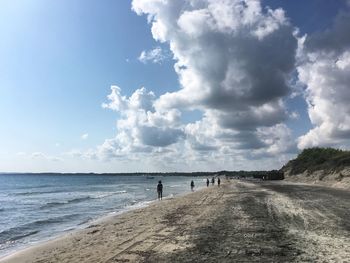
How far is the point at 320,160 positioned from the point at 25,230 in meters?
68.8

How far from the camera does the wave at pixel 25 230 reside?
21.8 meters

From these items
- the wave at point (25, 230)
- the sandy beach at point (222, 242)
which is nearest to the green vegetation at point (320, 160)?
the wave at point (25, 230)

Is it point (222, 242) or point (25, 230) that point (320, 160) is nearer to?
point (25, 230)

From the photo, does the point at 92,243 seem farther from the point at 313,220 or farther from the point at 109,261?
the point at 313,220

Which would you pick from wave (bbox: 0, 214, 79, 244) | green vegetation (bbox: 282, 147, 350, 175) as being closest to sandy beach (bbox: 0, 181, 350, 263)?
wave (bbox: 0, 214, 79, 244)

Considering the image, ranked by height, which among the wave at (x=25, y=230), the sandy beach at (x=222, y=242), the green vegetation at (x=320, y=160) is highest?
the green vegetation at (x=320, y=160)

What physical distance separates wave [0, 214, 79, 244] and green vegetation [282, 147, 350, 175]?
46473mm

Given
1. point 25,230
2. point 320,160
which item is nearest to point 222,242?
point 25,230

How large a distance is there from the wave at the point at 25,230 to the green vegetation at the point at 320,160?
46.5 meters

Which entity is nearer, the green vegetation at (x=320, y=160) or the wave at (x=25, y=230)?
the wave at (x=25, y=230)

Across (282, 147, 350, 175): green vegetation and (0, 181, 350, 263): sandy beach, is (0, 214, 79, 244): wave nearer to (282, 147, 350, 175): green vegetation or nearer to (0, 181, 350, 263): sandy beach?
(0, 181, 350, 263): sandy beach

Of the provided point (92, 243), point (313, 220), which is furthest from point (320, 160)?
point (92, 243)

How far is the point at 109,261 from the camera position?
1167 cm

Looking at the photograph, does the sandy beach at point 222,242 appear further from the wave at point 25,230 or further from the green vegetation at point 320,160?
the green vegetation at point 320,160
